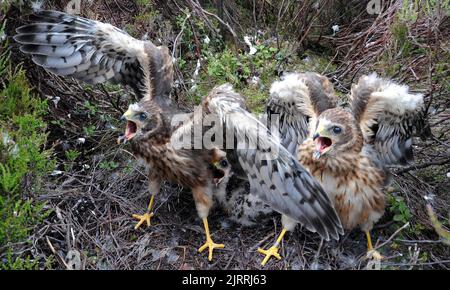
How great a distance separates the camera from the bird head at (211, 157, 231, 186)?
364cm

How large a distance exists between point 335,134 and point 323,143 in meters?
0.10

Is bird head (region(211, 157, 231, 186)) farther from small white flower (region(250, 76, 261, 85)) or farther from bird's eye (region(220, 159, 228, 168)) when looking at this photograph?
small white flower (region(250, 76, 261, 85))

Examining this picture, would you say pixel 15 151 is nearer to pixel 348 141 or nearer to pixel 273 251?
pixel 273 251

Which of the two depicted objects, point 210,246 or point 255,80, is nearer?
point 210,246

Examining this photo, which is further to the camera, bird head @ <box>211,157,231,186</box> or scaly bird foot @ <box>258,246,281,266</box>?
bird head @ <box>211,157,231,186</box>

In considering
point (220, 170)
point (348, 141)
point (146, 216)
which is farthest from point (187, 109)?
point (348, 141)

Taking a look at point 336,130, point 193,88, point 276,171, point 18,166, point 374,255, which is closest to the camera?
point 276,171

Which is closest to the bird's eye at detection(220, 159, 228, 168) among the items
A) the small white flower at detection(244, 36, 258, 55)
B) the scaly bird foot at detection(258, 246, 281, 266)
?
the scaly bird foot at detection(258, 246, 281, 266)

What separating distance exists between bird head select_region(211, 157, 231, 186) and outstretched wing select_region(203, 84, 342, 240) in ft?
1.94

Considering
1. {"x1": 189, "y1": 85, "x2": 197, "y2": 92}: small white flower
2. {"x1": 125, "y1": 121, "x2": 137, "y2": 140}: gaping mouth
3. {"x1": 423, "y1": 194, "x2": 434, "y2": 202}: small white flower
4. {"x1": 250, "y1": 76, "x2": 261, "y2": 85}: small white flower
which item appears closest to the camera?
{"x1": 125, "y1": 121, "x2": 137, "y2": 140}: gaping mouth

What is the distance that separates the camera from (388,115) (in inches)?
136

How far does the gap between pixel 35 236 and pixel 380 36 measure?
3.70 metres

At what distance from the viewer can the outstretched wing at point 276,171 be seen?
2879mm

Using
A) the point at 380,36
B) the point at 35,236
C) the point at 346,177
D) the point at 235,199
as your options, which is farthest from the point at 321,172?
the point at 380,36
